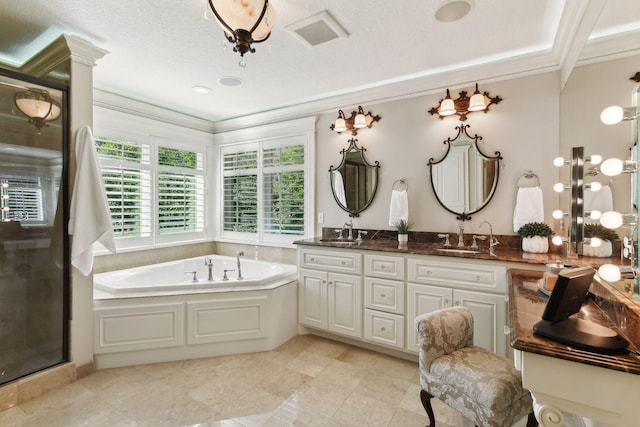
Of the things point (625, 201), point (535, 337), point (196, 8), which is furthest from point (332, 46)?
point (535, 337)

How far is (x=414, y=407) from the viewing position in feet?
6.91

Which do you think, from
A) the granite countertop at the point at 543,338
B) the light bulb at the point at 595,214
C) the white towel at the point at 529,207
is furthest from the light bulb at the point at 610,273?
the white towel at the point at 529,207

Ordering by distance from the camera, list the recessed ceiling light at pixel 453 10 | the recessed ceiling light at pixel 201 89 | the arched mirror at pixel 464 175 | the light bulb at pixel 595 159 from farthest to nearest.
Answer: the recessed ceiling light at pixel 201 89
the arched mirror at pixel 464 175
the recessed ceiling light at pixel 453 10
the light bulb at pixel 595 159

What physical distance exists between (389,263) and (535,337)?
165 cm

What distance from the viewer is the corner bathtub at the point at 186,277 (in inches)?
109

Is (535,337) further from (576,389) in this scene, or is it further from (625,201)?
(625,201)

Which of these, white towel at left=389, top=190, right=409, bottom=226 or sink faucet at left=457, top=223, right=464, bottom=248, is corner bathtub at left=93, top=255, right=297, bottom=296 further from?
sink faucet at left=457, top=223, right=464, bottom=248

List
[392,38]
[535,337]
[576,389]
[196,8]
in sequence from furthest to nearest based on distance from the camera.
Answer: [392,38] < [196,8] < [535,337] < [576,389]

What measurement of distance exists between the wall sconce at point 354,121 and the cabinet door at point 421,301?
177 cm

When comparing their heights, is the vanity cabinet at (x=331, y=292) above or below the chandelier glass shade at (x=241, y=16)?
below

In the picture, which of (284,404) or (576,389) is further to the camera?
(284,404)

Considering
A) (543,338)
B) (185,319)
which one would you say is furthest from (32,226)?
(543,338)

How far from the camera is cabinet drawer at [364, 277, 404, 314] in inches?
106

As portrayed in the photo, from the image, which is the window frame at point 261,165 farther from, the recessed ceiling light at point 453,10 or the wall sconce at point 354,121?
the recessed ceiling light at point 453,10
